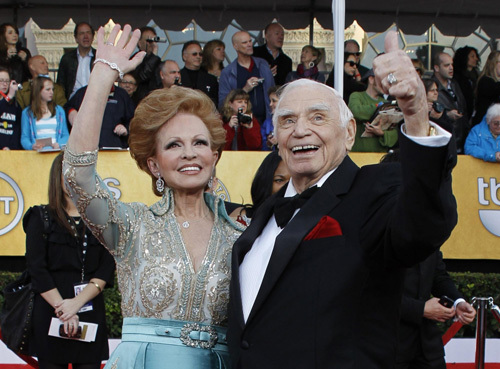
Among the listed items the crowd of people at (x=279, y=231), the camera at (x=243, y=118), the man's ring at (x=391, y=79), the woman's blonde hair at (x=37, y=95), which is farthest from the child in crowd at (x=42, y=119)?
the man's ring at (x=391, y=79)

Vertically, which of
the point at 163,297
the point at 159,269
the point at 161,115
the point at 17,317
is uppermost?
the point at 161,115

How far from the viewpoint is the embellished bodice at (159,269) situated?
3074 mm

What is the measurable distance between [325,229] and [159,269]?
81 centimetres

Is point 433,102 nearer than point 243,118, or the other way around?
point 243,118

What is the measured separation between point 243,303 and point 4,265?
643 centimetres

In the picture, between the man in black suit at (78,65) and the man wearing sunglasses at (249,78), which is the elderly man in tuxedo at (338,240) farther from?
the man in black suit at (78,65)

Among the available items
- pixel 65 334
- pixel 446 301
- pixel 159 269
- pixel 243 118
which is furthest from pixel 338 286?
pixel 243 118

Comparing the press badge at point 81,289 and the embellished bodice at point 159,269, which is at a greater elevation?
the embellished bodice at point 159,269

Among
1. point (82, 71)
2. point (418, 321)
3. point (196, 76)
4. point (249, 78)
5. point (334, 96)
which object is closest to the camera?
A: point (334, 96)

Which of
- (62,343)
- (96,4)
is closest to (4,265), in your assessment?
(62,343)

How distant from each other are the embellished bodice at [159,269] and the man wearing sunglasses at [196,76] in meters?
6.33

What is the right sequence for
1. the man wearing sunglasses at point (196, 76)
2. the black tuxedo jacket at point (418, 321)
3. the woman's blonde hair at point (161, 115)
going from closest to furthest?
the woman's blonde hair at point (161, 115) → the black tuxedo jacket at point (418, 321) → the man wearing sunglasses at point (196, 76)

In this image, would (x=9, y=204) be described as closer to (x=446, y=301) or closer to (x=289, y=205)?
(x=446, y=301)

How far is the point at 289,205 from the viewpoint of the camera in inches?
112
